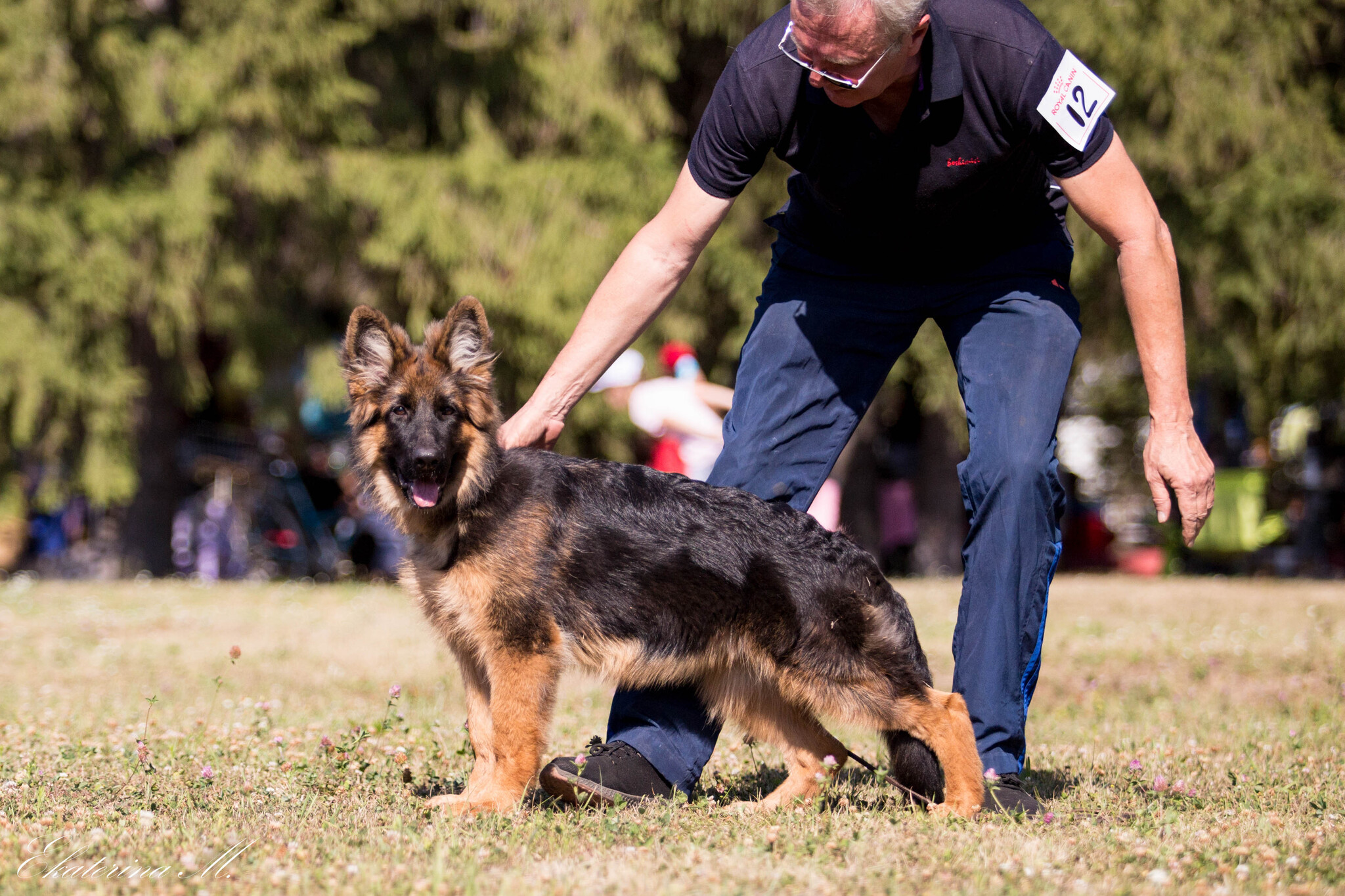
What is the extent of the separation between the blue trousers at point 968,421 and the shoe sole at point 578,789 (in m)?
0.28

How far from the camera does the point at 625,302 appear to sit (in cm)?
423

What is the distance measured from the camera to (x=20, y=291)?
1408 centimetres

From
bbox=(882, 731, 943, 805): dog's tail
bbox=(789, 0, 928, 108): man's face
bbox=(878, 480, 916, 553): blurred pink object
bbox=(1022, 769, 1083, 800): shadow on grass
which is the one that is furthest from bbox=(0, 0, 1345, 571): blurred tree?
bbox=(789, 0, 928, 108): man's face

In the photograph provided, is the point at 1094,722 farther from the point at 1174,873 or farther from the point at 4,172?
the point at 4,172

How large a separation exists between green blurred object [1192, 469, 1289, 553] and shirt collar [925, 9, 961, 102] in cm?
1504

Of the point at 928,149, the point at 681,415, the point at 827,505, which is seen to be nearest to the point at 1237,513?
the point at 827,505

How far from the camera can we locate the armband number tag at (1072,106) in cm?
367

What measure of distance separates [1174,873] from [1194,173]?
1314 centimetres

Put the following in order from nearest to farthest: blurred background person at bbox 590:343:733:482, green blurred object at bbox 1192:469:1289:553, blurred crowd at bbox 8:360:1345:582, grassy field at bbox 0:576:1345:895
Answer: grassy field at bbox 0:576:1345:895
blurred background person at bbox 590:343:733:482
green blurred object at bbox 1192:469:1289:553
blurred crowd at bbox 8:360:1345:582

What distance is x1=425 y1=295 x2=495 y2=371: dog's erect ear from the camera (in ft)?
13.8

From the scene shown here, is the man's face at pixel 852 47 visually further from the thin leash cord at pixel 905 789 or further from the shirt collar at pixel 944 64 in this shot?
the thin leash cord at pixel 905 789

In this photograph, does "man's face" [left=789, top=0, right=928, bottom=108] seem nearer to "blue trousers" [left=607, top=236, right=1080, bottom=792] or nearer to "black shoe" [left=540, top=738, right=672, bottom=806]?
"blue trousers" [left=607, top=236, right=1080, bottom=792]

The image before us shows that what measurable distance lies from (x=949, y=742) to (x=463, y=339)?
6.95 feet

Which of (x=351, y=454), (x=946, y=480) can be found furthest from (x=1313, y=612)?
(x=351, y=454)
